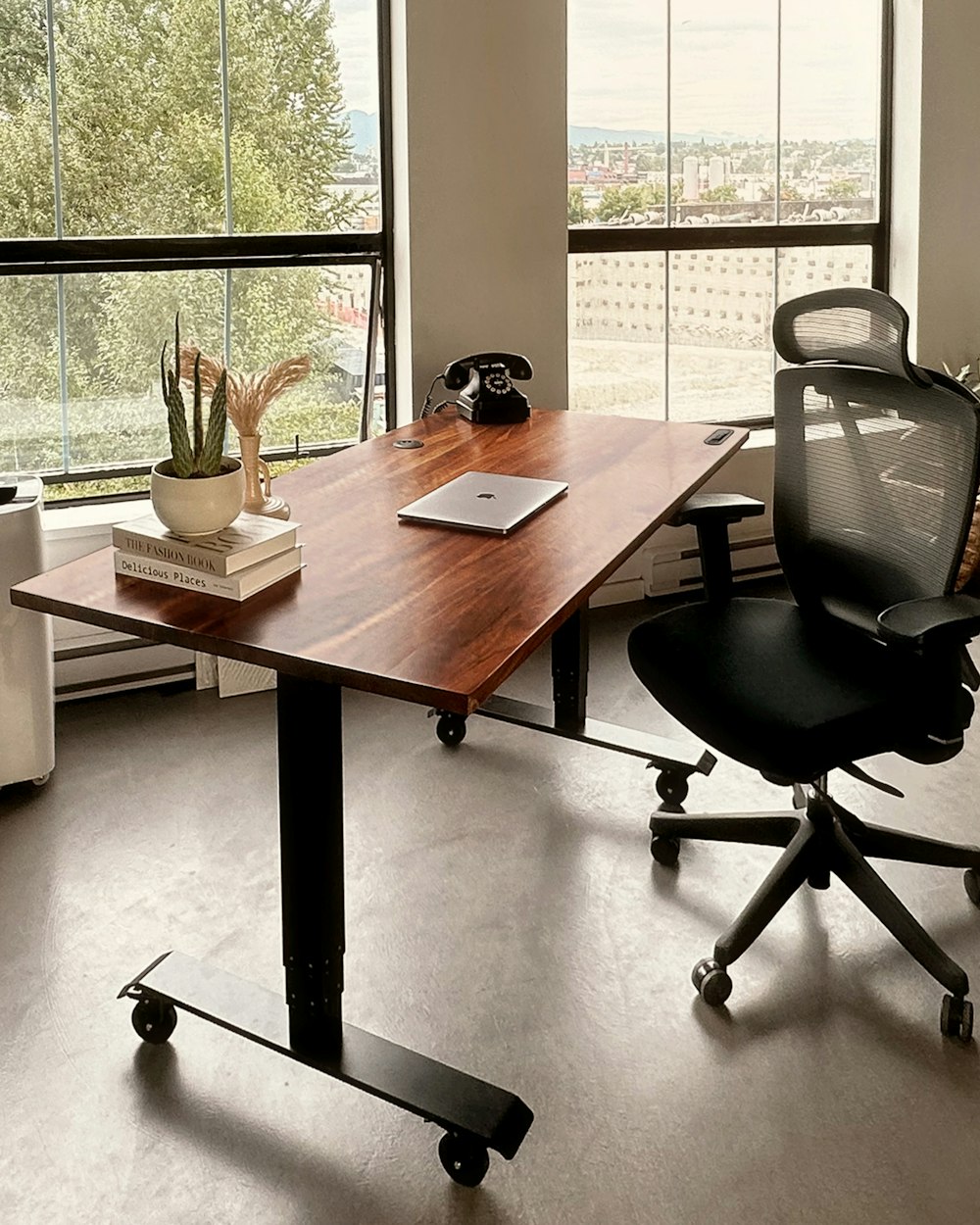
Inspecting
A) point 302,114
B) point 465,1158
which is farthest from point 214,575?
point 302,114

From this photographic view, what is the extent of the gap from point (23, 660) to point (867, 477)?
1.93 m

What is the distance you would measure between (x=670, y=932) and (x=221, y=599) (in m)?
1.17

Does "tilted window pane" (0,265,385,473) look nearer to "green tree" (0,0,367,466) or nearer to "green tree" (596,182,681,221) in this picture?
"green tree" (0,0,367,466)

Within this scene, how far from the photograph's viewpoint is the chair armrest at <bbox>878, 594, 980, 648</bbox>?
2.20 m

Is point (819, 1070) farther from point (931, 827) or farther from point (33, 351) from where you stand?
point (33, 351)

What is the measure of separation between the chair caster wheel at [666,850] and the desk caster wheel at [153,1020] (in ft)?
3.61

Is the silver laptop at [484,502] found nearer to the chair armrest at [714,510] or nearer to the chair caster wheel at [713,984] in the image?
the chair armrest at [714,510]

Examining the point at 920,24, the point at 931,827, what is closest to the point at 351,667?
the point at 931,827

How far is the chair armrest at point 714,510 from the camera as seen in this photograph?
286cm

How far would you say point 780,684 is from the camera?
2.47 m

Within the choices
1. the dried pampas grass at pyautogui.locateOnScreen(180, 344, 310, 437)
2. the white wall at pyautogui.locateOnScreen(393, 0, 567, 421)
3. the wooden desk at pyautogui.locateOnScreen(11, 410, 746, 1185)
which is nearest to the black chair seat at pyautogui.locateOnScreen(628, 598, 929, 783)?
the wooden desk at pyautogui.locateOnScreen(11, 410, 746, 1185)

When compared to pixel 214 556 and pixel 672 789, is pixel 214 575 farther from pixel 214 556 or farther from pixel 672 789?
pixel 672 789

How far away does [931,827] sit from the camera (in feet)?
9.87

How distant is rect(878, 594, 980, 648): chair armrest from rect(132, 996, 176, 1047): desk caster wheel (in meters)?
1.38
